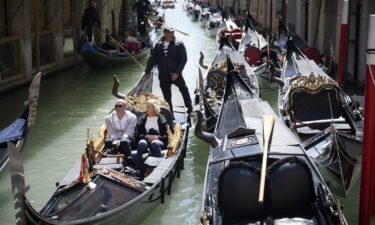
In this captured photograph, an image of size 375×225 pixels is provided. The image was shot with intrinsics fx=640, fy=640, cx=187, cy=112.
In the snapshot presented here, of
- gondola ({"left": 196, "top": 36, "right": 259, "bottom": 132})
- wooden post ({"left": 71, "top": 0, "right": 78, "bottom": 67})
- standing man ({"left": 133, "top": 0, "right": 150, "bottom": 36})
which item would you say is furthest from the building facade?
gondola ({"left": 196, "top": 36, "right": 259, "bottom": 132})

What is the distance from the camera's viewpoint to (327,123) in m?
4.70

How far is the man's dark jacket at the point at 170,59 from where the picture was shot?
5.11 meters

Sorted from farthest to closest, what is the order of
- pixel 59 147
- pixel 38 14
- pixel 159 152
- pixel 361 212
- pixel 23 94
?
pixel 38 14, pixel 23 94, pixel 59 147, pixel 159 152, pixel 361 212

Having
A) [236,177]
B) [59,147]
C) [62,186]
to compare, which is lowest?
[59,147]

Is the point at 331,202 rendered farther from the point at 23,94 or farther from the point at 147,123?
the point at 23,94

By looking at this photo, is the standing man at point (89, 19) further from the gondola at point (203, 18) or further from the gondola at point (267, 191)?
the gondola at point (203, 18)

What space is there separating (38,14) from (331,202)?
6502 mm

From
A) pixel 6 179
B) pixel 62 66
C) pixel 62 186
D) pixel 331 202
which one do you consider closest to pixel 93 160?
pixel 62 186

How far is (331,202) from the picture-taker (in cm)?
287

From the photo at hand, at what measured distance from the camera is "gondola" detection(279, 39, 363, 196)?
12.5 ft

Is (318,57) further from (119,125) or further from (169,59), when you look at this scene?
(119,125)

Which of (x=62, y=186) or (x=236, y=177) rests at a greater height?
(x=236, y=177)

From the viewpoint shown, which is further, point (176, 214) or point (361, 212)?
point (176, 214)

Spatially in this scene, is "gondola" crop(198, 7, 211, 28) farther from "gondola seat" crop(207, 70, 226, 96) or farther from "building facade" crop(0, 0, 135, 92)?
"gondola seat" crop(207, 70, 226, 96)
